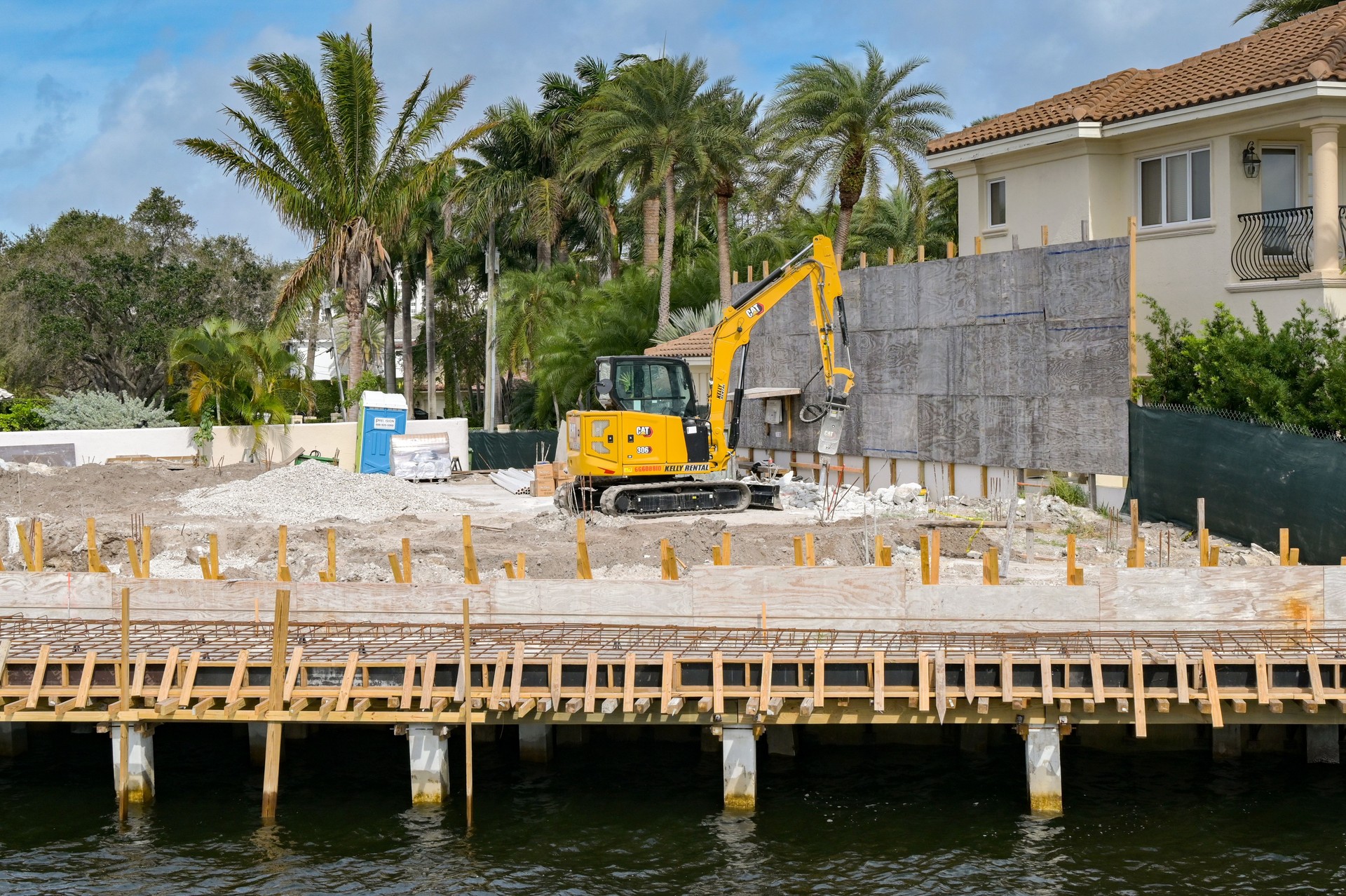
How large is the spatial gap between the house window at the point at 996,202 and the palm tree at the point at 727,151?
10.1m

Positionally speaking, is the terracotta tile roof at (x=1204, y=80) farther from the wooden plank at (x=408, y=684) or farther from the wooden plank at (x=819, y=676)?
the wooden plank at (x=408, y=684)

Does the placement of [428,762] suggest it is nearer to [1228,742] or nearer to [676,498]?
[1228,742]

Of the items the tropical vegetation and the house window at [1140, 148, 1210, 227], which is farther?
the house window at [1140, 148, 1210, 227]

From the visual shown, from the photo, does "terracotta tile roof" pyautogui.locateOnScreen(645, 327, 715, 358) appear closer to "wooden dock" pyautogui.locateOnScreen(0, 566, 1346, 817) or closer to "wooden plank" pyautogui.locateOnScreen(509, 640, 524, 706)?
"wooden dock" pyautogui.locateOnScreen(0, 566, 1346, 817)

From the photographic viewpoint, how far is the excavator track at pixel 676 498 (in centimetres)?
2752

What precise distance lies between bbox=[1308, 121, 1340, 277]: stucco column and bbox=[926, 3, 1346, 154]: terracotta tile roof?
995 millimetres

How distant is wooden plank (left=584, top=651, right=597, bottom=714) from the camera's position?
13.4 m

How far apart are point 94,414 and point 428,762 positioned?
3225cm

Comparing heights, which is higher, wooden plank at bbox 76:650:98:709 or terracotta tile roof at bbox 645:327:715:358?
terracotta tile roof at bbox 645:327:715:358

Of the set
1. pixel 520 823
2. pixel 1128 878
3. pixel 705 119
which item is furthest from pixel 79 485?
pixel 1128 878

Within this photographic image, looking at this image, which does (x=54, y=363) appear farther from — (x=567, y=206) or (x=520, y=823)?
(x=520, y=823)

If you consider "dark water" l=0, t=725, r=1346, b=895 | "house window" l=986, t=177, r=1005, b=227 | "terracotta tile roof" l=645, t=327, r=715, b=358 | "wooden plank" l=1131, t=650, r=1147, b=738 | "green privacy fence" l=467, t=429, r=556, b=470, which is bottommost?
"dark water" l=0, t=725, r=1346, b=895

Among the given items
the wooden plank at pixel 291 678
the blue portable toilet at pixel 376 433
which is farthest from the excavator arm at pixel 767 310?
the blue portable toilet at pixel 376 433

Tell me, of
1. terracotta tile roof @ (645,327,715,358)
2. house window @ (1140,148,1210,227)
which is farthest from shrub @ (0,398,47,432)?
house window @ (1140,148,1210,227)
